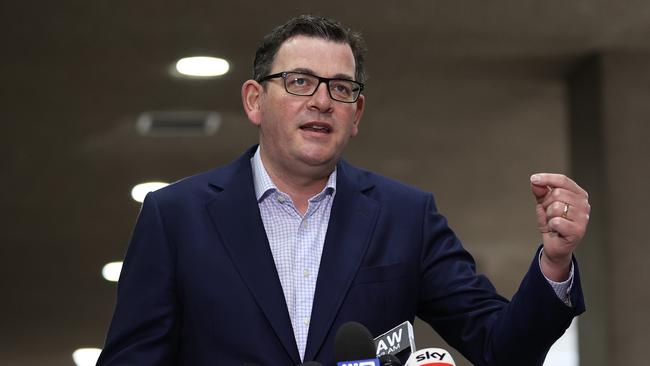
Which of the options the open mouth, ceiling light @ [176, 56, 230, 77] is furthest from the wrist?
ceiling light @ [176, 56, 230, 77]

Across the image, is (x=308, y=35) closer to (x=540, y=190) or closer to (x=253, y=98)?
(x=253, y=98)

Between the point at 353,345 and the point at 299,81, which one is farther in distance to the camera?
the point at 299,81

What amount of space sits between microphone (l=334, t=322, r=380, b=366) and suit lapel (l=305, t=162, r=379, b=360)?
0.37 meters

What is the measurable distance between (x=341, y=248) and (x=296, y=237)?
0.11 m

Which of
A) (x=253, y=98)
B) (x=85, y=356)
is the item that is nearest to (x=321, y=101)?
(x=253, y=98)

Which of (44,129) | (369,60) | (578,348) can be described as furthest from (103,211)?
(578,348)

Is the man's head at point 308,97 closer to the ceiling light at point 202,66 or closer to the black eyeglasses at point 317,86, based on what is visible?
the black eyeglasses at point 317,86

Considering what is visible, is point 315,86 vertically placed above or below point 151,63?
below

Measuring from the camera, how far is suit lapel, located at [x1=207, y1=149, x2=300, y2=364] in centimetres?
198

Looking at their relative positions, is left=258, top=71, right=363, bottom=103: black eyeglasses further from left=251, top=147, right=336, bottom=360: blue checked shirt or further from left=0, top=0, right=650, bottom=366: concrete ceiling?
left=0, top=0, right=650, bottom=366: concrete ceiling

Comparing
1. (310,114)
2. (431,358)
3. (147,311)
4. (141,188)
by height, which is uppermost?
(141,188)

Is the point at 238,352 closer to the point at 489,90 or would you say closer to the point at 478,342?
the point at 478,342

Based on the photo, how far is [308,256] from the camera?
2.12m

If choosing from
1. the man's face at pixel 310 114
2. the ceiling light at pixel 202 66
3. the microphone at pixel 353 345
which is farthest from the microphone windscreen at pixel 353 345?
the ceiling light at pixel 202 66
